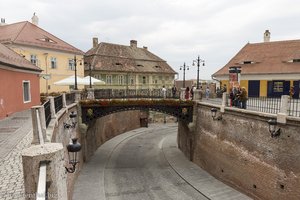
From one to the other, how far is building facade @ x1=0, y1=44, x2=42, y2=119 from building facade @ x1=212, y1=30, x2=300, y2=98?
22.5m

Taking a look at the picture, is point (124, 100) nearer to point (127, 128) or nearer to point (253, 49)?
point (127, 128)

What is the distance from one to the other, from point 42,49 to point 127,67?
1674 centimetres

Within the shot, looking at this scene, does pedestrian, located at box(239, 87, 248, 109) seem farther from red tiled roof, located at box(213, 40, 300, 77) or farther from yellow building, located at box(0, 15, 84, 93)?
yellow building, located at box(0, 15, 84, 93)

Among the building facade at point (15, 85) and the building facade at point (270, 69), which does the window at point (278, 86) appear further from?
the building facade at point (15, 85)

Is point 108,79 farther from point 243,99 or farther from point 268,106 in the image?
point 268,106

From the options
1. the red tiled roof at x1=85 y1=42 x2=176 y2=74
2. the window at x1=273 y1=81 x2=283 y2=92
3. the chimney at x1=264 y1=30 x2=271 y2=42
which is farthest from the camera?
the red tiled roof at x1=85 y1=42 x2=176 y2=74

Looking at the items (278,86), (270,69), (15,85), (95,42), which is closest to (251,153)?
(278,86)

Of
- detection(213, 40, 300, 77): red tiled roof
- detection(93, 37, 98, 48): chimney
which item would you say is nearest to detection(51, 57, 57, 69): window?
detection(93, 37, 98, 48): chimney

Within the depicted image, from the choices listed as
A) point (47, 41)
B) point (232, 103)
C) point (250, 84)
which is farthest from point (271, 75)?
point (47, 41)

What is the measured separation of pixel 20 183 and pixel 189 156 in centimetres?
1784

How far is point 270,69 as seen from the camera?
2684cm

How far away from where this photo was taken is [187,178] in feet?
56.7

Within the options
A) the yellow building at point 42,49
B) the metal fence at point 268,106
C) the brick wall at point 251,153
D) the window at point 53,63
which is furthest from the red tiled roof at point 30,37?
the metal fence at point 268,106

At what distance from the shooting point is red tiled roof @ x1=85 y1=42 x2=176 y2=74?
40.9 metres
